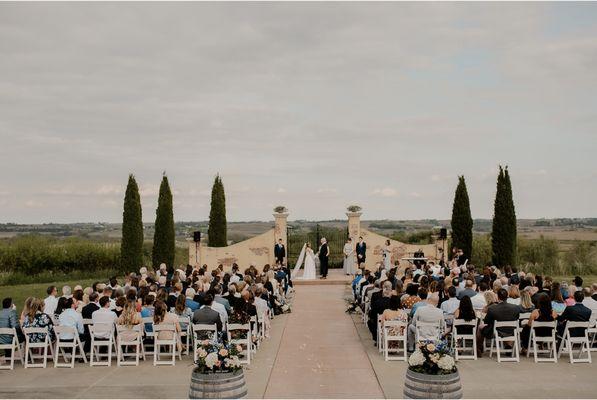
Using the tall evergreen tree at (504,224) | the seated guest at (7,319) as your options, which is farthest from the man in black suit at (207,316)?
the tall evergreen tree at (504,224)

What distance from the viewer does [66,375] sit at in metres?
10.6

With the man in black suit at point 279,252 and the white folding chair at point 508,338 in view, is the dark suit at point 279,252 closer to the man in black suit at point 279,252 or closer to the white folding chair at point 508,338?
the man in black suit at point 279,252

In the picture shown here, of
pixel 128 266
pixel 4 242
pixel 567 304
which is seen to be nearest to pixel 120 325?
pixel 567 304

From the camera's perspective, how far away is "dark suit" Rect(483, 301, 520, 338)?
11.5 metres

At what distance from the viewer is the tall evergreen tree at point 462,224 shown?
94.7ft

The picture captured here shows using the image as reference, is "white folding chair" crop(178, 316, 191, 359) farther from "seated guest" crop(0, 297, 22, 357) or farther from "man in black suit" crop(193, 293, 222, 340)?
"seated guest" crop(0, 297, 22, 357)

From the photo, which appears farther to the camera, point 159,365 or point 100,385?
point 159,365

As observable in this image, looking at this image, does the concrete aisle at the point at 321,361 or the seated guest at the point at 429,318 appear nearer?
the concrete aisle at the point at 321,361

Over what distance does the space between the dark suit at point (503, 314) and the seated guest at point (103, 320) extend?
23.3ft

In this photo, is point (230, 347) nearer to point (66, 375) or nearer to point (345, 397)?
point (345, 397)

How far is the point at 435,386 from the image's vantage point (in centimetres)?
695

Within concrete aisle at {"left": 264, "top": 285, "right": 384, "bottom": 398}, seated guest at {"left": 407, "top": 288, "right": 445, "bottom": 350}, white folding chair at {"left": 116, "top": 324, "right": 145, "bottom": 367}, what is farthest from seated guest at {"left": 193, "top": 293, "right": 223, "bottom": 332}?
seated guest at {"left": 407, "top": 288, "right": 445, "bottom": 350}

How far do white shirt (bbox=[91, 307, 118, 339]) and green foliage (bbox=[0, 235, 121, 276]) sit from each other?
77.2 feet

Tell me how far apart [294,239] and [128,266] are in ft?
32.2
